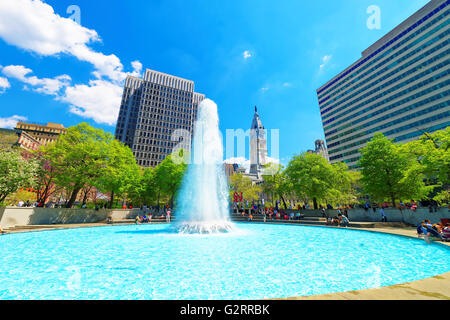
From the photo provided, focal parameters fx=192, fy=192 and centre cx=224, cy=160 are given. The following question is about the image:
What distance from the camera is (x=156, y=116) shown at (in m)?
100

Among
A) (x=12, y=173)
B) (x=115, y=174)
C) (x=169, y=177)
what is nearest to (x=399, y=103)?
(x=169, y=177)

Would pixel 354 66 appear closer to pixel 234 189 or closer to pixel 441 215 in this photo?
pixel 234 189

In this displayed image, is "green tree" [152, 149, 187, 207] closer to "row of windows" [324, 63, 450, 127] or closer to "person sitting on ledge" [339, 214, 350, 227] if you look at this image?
"person sitting on ledge" [339, 214, 350, 227]

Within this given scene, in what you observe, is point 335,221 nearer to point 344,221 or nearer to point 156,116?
point 344,221

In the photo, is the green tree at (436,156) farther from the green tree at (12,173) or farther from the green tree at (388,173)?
the green tree at (12,173)

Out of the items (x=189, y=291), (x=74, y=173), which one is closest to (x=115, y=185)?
(x=74, y=173)

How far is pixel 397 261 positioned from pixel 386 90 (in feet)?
282

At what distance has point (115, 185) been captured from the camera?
3156 cm

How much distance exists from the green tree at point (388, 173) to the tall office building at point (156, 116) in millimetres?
83754

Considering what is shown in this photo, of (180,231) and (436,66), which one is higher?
(436,66)

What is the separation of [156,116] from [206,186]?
89.6 m

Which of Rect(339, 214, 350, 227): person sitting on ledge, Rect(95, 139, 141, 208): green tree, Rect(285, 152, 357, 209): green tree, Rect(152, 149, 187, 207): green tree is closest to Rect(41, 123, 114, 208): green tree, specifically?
Rect(95, 139, 141, 208): green tree
